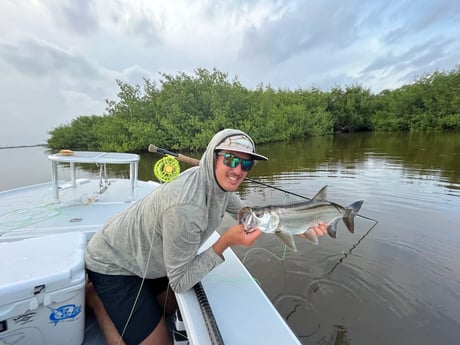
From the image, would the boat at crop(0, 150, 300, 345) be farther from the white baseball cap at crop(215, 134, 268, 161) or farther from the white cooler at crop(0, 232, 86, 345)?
the white baseball cap at crop(215, 134, 268, 161)

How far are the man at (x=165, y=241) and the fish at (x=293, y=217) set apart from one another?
0.13 meters

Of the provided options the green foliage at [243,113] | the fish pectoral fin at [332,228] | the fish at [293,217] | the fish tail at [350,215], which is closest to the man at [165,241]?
the fish at [293,217]

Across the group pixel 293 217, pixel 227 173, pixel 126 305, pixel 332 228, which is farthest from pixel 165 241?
pixel 332 228

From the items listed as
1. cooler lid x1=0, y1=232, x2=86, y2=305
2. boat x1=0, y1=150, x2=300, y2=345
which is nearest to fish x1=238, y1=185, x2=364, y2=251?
boat x1=0, y1=150, x2=300, y2=345

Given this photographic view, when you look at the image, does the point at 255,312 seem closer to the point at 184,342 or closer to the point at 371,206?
the point at 184,342

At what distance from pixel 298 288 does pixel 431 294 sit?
1.95 meters

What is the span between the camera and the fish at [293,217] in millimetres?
1890

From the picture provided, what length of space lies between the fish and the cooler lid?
133cm

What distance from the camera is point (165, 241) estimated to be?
5.37 ft

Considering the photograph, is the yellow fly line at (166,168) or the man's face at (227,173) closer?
the man's face at (227,173)

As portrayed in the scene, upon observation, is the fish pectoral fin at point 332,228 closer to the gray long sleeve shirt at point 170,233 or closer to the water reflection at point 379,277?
the gray long sleeve shirt at point 170,233

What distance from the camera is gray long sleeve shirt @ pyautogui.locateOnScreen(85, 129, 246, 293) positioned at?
162 cm

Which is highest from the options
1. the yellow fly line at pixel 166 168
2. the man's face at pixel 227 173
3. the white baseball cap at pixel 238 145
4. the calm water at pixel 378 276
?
the white baseball cap at pixel 238 145

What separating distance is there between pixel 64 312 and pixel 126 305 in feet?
1.44
